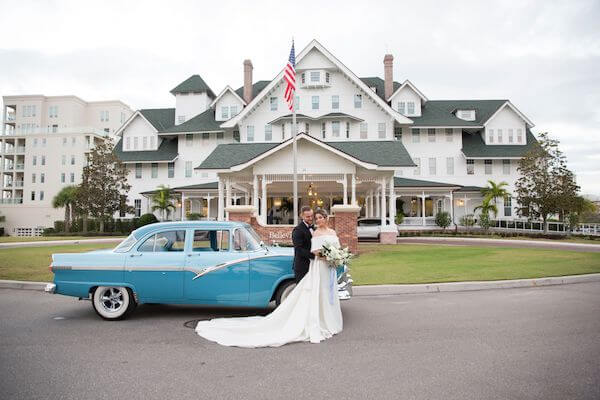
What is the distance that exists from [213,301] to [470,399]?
14.8 feet

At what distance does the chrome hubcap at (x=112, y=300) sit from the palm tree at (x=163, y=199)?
30556 mm

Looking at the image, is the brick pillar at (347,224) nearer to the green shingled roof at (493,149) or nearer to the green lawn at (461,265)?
the green lawn at (461,265)

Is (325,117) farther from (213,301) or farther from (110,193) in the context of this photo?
(213,301)

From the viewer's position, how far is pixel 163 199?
36688mm

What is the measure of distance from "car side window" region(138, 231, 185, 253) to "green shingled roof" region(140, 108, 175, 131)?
3741 cm

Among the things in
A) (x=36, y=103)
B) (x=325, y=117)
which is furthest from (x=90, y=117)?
(x=325, y=117)

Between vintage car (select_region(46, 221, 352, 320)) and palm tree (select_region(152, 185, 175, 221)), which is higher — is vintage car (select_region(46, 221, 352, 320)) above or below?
below

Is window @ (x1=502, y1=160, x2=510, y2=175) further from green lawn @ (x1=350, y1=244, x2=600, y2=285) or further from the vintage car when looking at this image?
the vintage car

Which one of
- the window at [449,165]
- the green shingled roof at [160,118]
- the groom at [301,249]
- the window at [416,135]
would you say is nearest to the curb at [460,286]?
the groom at [301,249]

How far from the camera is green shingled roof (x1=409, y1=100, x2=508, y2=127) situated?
38219 mm

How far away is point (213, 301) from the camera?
714 centimetres

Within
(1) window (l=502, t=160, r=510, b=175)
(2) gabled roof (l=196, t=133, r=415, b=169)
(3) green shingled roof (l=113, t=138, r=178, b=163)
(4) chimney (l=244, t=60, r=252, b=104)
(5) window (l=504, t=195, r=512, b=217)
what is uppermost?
(4) chimney (l=244, t=60, r=252, b=104)

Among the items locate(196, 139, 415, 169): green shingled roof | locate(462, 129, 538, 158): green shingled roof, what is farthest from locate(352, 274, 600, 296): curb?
locate(462, 129, 538, 158): green shingled roof

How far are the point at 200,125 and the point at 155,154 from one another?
18.9ft
